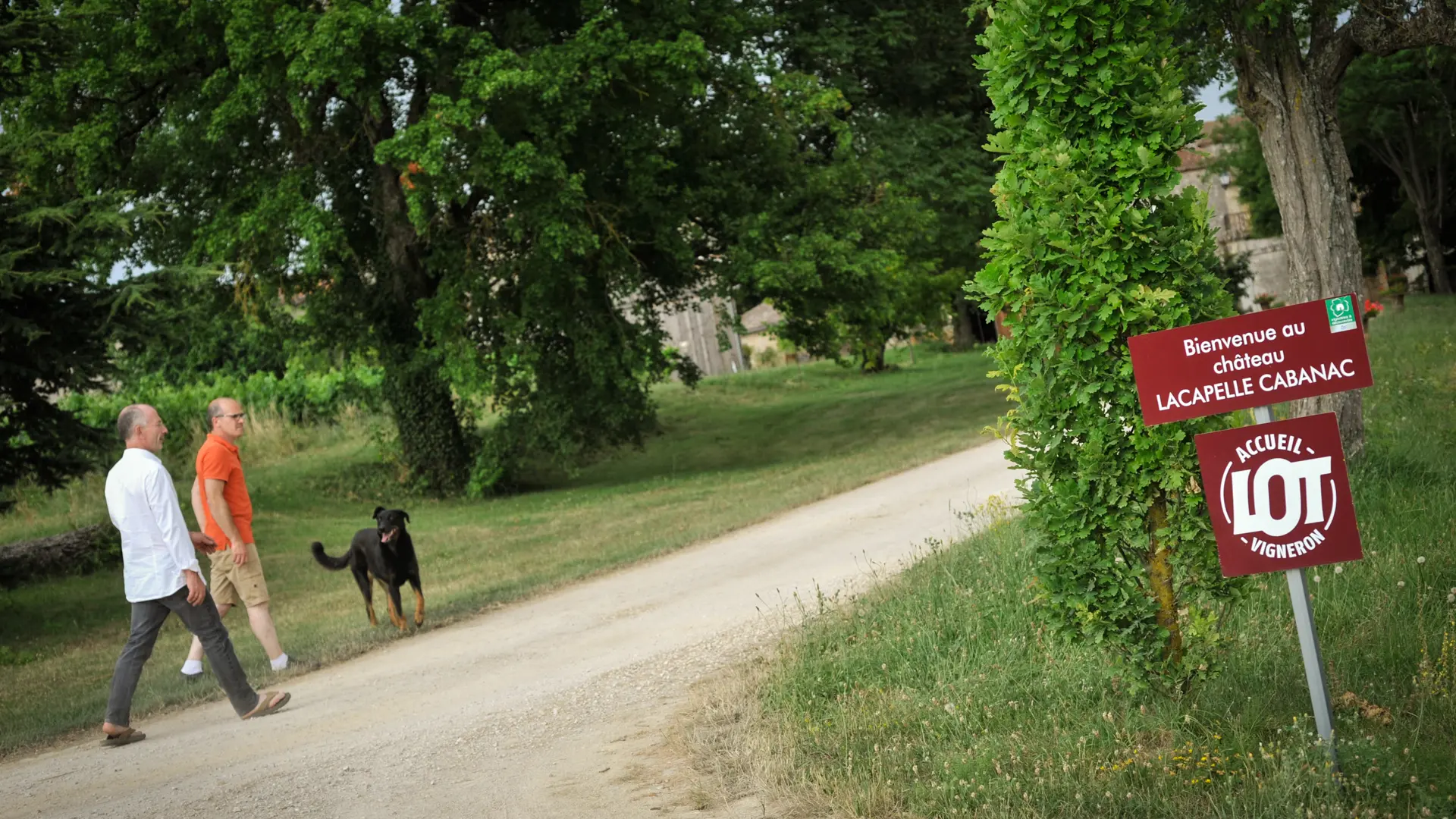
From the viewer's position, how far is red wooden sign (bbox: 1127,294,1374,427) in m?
5.23

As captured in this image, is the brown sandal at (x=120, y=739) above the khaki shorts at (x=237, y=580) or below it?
below

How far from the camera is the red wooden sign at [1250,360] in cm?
523

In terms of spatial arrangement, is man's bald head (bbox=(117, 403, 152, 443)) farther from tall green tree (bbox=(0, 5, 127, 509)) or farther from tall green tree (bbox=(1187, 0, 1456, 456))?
tall green tree (bbox=(1187, 0, 1456, 456))

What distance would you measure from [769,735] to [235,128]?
19069 millimetres

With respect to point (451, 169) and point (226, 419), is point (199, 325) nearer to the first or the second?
point (451, 169)

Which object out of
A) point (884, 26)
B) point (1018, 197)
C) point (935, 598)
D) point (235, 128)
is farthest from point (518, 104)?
point (1018, 197)

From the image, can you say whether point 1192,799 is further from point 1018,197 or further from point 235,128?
point 235,128

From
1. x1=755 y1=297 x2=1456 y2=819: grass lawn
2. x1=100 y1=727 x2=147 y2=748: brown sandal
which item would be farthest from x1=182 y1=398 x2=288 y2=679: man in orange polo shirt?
x1=755 y1=297 x2=1456 y2=819: grass lawn

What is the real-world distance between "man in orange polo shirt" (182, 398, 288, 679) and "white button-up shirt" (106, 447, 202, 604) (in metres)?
1.17

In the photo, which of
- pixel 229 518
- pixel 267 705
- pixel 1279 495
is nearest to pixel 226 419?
pixel 229 518

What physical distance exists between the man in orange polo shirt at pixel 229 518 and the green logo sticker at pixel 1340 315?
7.95 meters

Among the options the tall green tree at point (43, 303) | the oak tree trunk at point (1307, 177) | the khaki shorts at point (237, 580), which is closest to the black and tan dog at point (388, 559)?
the khaki shorts at point (237, 580)

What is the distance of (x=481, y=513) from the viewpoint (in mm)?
23344

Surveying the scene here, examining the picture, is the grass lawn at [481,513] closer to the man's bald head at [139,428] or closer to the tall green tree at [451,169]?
the man's bald head at [139,428]
